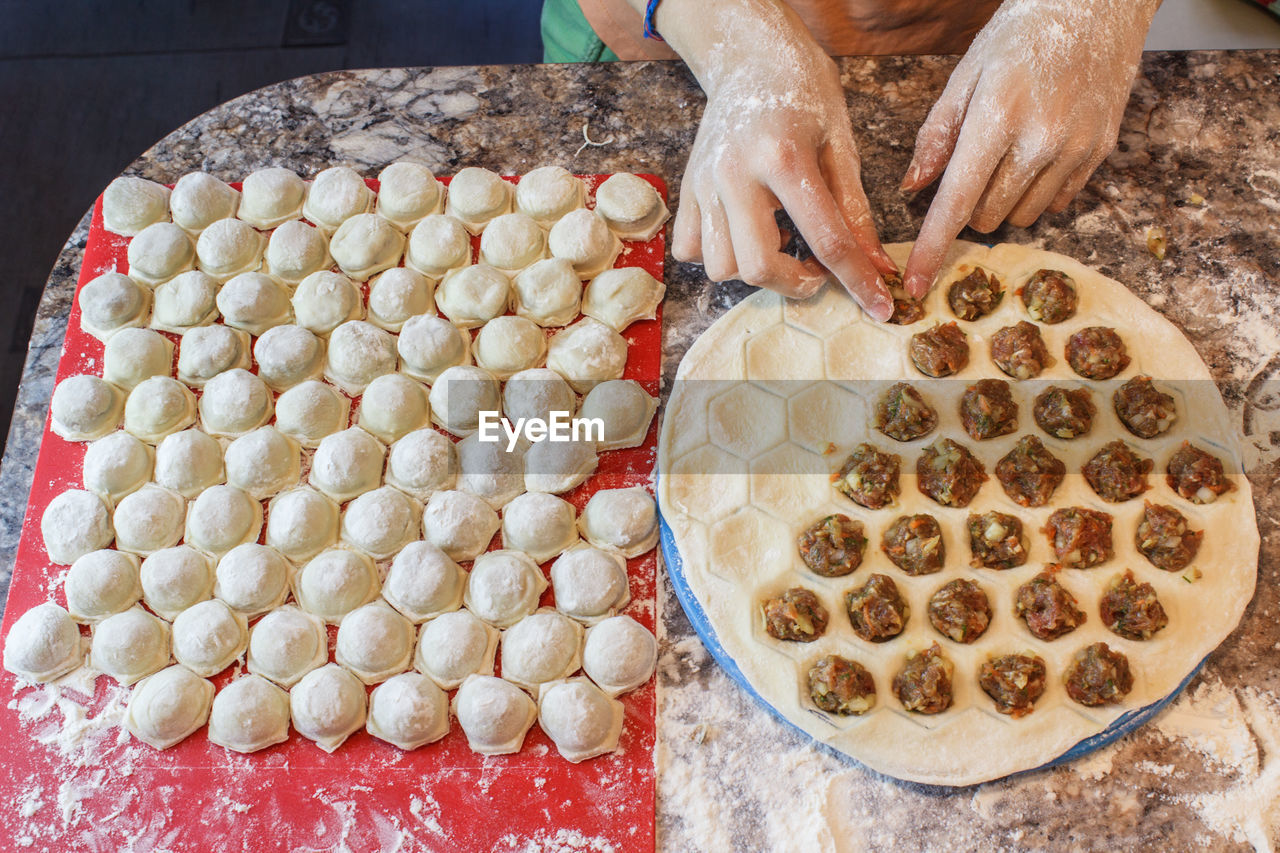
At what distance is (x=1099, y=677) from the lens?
1364 mm

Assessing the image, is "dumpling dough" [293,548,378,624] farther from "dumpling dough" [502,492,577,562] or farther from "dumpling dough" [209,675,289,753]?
"dumpling dough" [502,492,577,562]

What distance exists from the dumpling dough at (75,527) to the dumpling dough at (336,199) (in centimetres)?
68

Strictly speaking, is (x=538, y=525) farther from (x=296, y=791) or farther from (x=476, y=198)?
(x=476, y=198)

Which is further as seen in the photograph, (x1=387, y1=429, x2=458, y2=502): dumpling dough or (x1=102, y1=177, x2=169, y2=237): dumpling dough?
(x1=102, y1=177, x2=169, y2=237): dumpling dough

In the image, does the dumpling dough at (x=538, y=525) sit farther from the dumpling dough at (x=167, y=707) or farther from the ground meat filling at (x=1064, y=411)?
the ground meat filling at (x=1064, y=411)

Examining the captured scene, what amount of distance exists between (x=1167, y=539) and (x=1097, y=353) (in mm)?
339

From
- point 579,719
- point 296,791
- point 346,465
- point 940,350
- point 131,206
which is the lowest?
point 296,791

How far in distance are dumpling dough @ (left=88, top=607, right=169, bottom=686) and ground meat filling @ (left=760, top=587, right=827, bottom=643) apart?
1.03 meters

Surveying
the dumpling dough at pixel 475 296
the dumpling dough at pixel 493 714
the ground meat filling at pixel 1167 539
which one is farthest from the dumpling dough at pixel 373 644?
the ground meat filling at pixel 1167 539

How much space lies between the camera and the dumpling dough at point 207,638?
1482mm

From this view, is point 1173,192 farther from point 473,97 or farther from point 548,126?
point 473,97

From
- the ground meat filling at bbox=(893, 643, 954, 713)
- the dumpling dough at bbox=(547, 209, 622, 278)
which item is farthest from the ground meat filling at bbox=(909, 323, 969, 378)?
the dumpling dough at bbox=(547, 209, 622, 278)

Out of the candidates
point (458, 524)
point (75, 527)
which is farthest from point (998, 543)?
point (75, 527)

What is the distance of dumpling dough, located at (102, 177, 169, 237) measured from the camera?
1.83 metres
